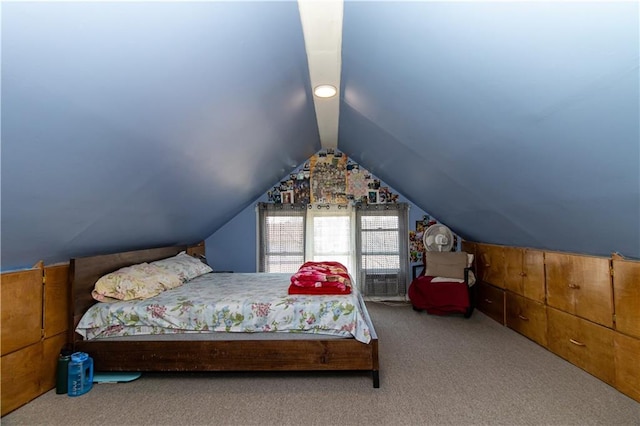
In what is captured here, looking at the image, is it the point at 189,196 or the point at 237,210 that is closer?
the point at 189,196

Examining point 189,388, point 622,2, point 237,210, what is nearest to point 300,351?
point 189,388

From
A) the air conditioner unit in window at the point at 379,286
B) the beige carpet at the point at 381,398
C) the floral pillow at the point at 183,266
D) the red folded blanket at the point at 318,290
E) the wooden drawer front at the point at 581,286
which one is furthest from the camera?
the air conditioner unit in window at the point at 379,286

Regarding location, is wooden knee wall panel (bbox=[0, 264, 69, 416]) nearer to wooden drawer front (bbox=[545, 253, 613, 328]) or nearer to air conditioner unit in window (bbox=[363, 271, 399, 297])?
air conditioner unit in window (bbox=[363, 271, 399, 297])

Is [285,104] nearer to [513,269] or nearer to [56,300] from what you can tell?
[56,300]

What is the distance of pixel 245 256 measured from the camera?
5527 mm

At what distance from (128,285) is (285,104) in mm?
1973

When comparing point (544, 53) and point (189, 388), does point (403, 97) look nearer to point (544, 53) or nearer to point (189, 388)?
point (544, 53)

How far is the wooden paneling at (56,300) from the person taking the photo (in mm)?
2443

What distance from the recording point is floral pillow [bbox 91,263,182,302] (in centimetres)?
272

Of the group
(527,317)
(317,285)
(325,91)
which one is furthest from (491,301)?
(325,91)

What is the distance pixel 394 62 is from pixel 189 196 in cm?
224

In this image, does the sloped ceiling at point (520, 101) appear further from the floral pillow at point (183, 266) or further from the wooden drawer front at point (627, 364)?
the floral pillow at point (183, 266)

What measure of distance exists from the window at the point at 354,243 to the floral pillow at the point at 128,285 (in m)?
2.43

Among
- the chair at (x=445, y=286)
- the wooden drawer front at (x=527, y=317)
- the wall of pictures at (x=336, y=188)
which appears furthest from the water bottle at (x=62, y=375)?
the wooden drawer front at (x=527, y=317)
